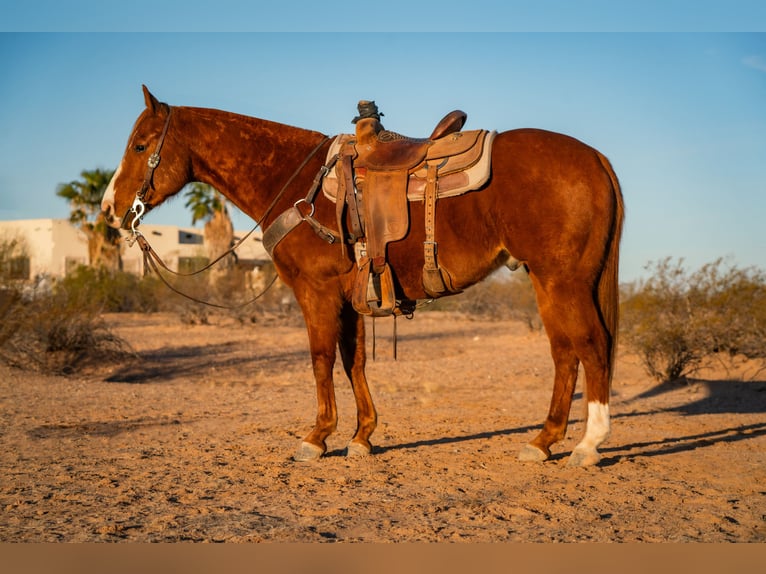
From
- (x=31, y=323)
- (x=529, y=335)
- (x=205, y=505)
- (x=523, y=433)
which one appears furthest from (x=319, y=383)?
(x=529, y=335)

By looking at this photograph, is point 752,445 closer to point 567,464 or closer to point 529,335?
point 567,464

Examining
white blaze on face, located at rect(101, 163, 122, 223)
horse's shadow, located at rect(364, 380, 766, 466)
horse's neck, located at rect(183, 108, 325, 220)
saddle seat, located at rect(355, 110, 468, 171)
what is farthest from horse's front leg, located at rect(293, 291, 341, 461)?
white blaze on face, located at rect(101, 163, 122, 223)

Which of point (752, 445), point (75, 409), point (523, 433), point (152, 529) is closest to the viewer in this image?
point (152, 529)

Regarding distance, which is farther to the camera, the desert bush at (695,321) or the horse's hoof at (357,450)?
the desert bush at (695,321)

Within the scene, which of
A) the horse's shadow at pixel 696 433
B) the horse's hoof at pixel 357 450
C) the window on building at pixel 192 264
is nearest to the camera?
the horse's hoof at pixel 357 450

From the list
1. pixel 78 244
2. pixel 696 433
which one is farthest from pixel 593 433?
pixel 78 244

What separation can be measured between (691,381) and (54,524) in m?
9.58

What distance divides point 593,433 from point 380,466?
1546 millimetres

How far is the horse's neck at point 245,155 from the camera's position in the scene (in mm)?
6000

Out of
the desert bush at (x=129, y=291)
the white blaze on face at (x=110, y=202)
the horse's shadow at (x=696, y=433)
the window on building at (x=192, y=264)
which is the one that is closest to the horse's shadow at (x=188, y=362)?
the white blaze on face at (x=110, y=202)

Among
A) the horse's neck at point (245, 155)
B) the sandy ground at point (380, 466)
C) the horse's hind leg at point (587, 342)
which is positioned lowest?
the sandy ground at point (380, 466)

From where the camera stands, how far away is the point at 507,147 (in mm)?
5348

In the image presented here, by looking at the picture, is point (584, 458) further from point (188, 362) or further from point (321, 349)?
point (188, 362)

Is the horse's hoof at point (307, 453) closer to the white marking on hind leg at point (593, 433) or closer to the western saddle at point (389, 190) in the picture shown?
the western saddle at point (389, 190)
